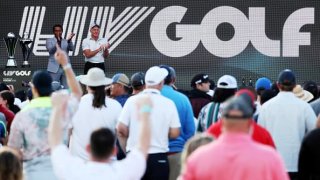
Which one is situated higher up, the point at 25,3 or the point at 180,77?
the point at 25,3

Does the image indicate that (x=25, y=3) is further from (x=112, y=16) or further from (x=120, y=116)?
(x=120, y=116)

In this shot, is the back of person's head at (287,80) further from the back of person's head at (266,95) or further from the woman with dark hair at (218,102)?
the back of person's head at (266,95)

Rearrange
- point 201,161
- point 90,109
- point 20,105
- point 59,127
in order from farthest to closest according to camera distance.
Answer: point 20,105 → point 90,109 → point 59,127 → point 201,161

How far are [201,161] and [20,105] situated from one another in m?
7.64

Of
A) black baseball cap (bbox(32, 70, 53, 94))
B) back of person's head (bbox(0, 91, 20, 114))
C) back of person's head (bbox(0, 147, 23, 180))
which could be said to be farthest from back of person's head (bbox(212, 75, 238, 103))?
back of person's head (bbox(0, 91, 20, 114))

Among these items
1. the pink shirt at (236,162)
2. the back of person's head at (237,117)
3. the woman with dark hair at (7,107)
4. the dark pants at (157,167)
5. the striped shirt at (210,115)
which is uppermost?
the back of person's head at (237,117)

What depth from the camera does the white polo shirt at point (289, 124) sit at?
31.5 ft

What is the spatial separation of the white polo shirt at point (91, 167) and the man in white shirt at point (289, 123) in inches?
123

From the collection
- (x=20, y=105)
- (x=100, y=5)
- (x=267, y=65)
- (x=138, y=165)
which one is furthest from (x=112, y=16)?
(x=138, y=165)

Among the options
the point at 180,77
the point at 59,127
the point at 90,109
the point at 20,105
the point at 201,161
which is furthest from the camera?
the point at 180,77

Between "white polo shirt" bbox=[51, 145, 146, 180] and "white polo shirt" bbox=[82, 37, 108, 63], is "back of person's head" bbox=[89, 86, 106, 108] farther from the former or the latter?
"white polo shirt" bbox=[82, 37, 108, 63]

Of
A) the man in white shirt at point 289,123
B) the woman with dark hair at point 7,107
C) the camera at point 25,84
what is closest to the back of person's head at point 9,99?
the woman with dark hair at point 7,107

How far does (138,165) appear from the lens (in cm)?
677

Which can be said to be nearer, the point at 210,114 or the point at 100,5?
the point at 210,114
